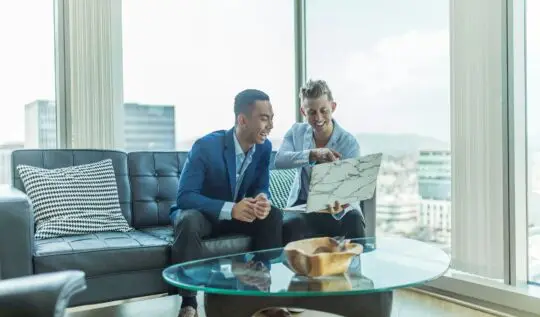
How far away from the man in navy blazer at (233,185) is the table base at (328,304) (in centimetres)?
62

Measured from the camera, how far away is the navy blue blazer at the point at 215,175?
2207 millimetres

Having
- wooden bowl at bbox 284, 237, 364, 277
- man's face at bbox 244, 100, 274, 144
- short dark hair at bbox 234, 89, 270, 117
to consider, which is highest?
short dark hair at bbox 234, 89, 270, 117

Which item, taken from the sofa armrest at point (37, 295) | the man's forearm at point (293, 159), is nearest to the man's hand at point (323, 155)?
the man's forearm at point (293, 159)

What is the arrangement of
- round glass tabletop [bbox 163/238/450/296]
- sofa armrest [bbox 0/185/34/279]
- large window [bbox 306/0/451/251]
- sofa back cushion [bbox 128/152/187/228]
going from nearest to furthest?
round glass tabletop [bbox 163/238/450/296]
sofa armrest [bbox 0/185/34/279]
sofa back cushion [bbox 128/152/187/228]
large window [bbox 306/0/451/251]

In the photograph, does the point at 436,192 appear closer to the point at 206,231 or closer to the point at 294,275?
the point at 206,231

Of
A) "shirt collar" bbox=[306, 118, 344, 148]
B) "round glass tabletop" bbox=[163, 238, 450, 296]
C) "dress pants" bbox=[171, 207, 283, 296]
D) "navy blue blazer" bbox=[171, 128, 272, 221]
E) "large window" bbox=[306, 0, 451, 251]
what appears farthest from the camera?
"large window" bbox=[306, 0, 451, 251]

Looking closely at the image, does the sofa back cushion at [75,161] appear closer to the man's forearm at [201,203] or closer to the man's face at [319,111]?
the man's forearm at [201,203]

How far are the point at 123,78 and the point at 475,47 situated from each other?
2127 millimetres

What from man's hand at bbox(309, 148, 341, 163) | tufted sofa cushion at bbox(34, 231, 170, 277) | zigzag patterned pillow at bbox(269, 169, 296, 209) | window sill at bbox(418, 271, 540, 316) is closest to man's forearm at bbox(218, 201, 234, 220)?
tufted sofa cushion at bbox(34, 231, 170, 277)

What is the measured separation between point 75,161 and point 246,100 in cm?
100

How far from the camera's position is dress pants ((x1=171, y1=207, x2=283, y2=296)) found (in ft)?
6.84

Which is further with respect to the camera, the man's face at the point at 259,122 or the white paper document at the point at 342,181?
the man's face at the point at 259,122

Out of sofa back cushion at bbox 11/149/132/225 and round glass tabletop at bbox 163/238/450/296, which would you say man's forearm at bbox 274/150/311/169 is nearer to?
round glass tabletop at bbox 163/238/450/296

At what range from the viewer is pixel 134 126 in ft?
11.1
